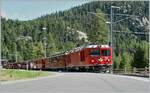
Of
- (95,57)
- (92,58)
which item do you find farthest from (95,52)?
(92,58)

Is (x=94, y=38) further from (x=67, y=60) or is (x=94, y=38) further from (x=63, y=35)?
(x=63, y=35)

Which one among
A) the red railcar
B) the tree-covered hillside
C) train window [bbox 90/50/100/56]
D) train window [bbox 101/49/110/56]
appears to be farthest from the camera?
the tree-covered hillside

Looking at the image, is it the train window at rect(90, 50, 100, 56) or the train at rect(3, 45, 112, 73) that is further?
the train window at rect(90, 50, 100, 56)

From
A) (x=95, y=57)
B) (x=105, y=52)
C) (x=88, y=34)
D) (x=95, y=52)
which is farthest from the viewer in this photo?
(x=88, y=34)

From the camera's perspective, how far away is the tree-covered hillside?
336 ft

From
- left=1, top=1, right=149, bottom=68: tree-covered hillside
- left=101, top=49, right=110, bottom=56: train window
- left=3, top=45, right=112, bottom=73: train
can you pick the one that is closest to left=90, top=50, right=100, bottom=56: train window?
left=3, top=45, right=112, bottom=73: train

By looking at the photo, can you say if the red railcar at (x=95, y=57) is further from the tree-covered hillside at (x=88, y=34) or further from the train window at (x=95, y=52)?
the tree-covered hillside at (x=88, y=34)

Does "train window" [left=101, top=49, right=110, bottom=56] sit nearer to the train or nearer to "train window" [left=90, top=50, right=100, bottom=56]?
the train

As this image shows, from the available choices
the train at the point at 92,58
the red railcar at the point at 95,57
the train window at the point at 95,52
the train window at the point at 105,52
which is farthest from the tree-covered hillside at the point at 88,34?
the train window at the point at 95,52

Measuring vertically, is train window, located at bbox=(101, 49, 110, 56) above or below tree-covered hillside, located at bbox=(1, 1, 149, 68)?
below

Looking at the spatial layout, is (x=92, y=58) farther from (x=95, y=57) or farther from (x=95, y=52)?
(x=95, y=52)

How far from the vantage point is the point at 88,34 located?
13775 cm

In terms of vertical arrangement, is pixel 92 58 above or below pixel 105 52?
below

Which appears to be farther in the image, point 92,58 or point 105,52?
point 105,52
